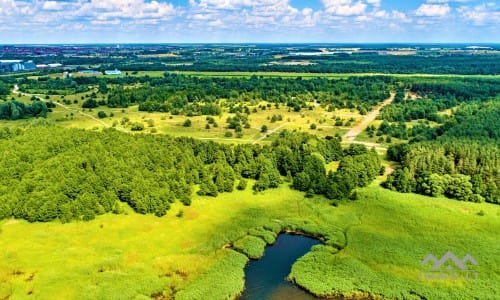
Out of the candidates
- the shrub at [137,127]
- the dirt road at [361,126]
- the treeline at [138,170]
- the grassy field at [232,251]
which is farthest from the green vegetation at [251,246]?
the shrub at [137,127]

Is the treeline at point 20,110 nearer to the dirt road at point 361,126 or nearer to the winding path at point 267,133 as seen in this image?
the winding path at point 267,133

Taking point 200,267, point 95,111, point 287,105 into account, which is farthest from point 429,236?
point 95,111

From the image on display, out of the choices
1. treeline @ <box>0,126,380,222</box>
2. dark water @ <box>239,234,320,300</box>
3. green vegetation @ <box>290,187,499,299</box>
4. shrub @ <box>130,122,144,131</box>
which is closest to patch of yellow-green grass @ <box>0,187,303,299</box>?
treeline @ <box>0,126,380,222</box>

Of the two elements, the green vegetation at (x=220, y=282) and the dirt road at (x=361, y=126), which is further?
the dirt road at (x=361, y=126)

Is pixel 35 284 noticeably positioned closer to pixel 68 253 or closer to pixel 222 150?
pixel 68 253

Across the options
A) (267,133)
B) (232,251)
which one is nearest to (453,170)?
(232,251)
